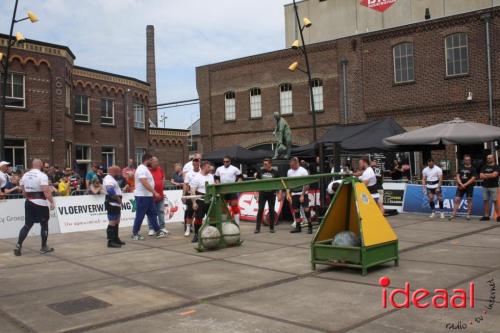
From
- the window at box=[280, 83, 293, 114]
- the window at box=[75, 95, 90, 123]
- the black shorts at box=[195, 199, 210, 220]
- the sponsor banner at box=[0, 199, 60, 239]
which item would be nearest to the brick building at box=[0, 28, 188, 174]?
the window at box=[75, 95, 90, 123]

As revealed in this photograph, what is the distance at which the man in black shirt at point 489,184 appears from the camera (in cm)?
1361

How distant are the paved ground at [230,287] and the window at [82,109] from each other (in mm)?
23685

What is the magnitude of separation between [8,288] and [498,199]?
11913 millimetres

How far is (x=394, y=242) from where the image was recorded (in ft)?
26.3

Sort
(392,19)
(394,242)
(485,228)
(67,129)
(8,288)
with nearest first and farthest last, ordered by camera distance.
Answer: (8,288) < (394,242) < (485,228) < (67,129) < (392,19)

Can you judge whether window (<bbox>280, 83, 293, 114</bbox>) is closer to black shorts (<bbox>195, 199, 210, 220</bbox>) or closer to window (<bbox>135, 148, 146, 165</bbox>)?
window (<bbox>135, 148, 146, 165</bbox>)

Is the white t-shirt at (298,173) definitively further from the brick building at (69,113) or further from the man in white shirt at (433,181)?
the brick building at (69,113)

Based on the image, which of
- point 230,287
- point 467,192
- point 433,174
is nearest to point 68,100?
point 433,174

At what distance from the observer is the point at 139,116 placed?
128 ft

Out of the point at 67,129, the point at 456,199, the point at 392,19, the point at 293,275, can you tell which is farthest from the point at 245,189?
the point at 392,19

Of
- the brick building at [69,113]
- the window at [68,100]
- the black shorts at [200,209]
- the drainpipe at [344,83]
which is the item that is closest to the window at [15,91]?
the brick building at [69,113]

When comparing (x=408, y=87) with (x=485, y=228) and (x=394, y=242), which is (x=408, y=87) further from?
(x=394, y=242)

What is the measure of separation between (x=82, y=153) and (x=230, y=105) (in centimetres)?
999

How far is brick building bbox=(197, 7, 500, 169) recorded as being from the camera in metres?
23.7
